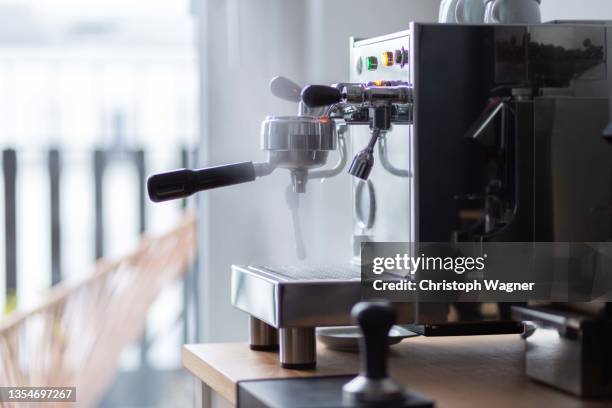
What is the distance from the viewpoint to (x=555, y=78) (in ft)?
3.35

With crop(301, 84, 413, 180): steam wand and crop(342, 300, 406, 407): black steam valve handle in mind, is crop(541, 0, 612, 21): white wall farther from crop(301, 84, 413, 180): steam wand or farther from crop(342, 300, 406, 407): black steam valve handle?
crop(342, 300, 406, 407): black steam valve handle

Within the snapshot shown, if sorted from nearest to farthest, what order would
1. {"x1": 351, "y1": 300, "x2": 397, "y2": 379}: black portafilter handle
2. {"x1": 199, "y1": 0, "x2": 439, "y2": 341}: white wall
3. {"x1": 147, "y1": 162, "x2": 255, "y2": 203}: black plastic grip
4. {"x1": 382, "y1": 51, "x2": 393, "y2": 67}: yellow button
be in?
{"x1": 351, "y1": 300, "x2": 397, "y2": 379}: black portafilter handle < {"x1": 147, "y1": 162, "x2": 255, "y2": 203}: black plastic grip < {"x1": 382, "y1": 51, "x2": 393, "y2": 67}: yellow button < {"x1": 199, "y1": 0, "x2": 439, "y2": 341}: white wall

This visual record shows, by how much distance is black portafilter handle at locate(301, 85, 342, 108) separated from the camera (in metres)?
0.99

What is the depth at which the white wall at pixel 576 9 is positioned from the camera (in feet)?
4.14

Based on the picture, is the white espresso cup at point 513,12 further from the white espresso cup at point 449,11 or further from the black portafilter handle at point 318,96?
the black portafilter handle at point 318,96

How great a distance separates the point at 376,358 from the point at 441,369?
0.87 feet

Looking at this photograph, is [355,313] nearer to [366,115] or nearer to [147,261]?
[366,115]

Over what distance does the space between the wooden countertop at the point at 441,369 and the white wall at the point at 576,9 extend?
457 millimetres

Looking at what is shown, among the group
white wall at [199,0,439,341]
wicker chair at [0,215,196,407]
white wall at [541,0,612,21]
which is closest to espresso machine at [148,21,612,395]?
white wall at [541,0,612,21]

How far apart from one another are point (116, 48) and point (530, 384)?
6.82ft

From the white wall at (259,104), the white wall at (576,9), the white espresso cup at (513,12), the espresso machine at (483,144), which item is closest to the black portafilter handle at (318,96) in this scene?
the espresso machine at (483,144)

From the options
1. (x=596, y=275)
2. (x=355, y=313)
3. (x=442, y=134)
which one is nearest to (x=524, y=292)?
(x=596, y=275)

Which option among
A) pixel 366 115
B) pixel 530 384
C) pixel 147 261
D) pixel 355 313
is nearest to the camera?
pixel 355 313

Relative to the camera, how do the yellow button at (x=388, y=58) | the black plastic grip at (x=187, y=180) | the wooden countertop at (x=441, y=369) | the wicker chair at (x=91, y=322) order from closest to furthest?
the wooden countertop at (x=441, y=369)
the black plastic grip at (x=187, y=180)
the yellow button at (x=388, y=58)
the wicker chair at (x=91, y=322)
